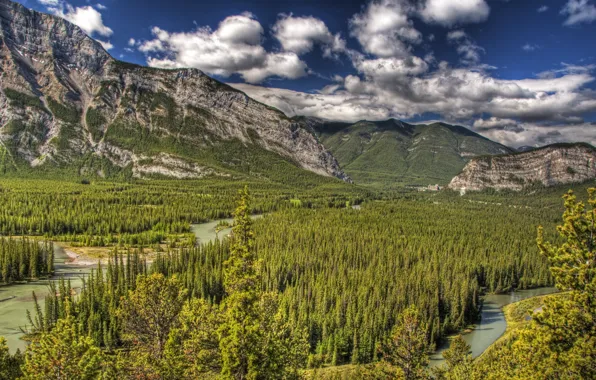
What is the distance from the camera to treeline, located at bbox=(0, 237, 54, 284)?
101 metres

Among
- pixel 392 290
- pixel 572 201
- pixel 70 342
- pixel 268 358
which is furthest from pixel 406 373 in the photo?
pixel 392 290

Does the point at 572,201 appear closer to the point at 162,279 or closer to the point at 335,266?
the point at 162,279

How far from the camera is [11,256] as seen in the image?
103438 millimetres

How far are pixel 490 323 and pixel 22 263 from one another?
129m

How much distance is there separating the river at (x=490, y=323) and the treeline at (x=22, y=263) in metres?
109

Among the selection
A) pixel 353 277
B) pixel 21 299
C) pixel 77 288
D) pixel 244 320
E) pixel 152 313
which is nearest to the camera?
pixel 244 320

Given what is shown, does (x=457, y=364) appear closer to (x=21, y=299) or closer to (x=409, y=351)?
(x=409, y=351)

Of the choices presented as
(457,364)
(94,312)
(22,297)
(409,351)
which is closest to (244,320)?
(409,351)

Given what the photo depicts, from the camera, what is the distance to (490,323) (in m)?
96.2

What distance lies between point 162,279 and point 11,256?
96.7 m

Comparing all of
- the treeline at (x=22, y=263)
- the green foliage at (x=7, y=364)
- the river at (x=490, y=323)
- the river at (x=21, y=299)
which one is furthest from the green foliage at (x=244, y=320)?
the treeline at (x=22, y=263)

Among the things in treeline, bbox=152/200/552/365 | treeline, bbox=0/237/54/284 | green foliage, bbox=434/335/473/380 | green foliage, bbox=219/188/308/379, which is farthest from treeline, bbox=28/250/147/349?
green foliage, bbox=434/335/473/380

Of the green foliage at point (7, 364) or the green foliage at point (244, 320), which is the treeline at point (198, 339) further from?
the green foliage at point (7, 364)

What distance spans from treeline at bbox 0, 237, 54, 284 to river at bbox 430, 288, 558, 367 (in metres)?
109
